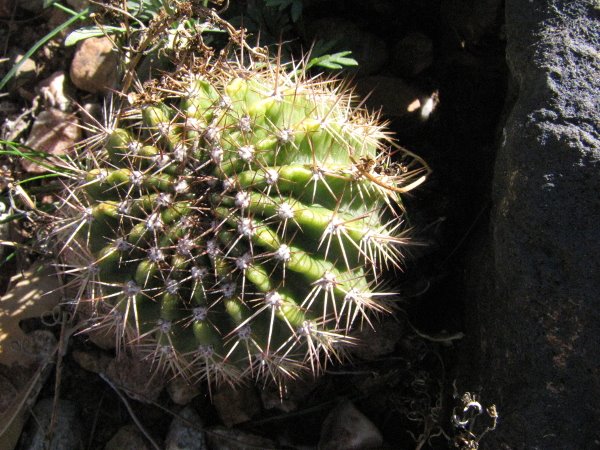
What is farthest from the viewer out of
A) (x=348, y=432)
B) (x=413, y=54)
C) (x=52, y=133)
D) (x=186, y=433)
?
(x=52, y=133)

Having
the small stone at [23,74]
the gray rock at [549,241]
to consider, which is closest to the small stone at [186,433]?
the gray rock at [549,241]

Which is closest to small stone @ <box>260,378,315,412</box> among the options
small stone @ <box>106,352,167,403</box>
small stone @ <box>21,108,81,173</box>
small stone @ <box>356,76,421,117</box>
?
small stone @ <box>106,352,167,403</box>

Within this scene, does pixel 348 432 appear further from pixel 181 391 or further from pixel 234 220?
pixel 234 220

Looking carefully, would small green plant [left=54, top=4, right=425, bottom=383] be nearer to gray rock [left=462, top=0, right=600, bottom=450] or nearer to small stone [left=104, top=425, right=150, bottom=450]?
gray rock [left=462, top=0, right=600, bottom=450]

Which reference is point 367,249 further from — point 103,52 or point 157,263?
point 103,52

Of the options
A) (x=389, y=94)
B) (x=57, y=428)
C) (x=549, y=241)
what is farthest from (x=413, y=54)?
(x=57, y=428)

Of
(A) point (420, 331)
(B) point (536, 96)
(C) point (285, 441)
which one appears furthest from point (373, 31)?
(C) point (285, 441)

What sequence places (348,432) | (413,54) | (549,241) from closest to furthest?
1. (549,241)
2. (348,432)
3. (413,54)
